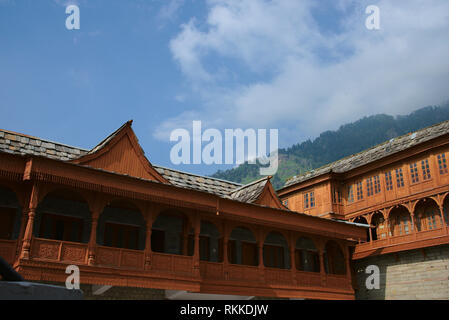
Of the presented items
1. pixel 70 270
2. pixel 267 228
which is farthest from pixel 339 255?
pixel 70 270

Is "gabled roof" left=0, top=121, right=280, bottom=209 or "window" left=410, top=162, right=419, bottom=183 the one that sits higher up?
"window" left=410, top=162, right=419, bottom=183

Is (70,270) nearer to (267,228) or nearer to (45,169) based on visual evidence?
(45,169)

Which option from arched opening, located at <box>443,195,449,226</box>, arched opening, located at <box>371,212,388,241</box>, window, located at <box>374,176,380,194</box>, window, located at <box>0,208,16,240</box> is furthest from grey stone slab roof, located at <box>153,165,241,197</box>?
arched opening, located at <box>443,195,449,226</box>

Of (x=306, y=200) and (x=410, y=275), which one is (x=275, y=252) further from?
(x=306, y=200)

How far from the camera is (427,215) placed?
2722cm

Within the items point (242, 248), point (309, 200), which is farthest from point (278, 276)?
point (309, 200)

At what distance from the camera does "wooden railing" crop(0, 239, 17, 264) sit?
14.6 m

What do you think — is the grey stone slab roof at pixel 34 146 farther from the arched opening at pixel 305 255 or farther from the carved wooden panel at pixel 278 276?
the arched opening at pixel 305 255

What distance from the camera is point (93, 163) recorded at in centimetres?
1841

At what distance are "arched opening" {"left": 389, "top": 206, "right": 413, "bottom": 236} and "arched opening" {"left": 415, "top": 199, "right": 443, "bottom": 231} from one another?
0.64 meters

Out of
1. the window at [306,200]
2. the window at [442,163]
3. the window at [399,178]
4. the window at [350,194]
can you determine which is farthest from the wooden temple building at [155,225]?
the window at [306,200]

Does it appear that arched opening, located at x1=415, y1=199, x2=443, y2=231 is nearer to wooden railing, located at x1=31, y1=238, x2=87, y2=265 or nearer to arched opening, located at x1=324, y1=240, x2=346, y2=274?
arched opening, located at x1=324, y1=240, x2=346, y2=274

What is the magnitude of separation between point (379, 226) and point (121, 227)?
17.5 metres

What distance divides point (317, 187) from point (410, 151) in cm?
728
